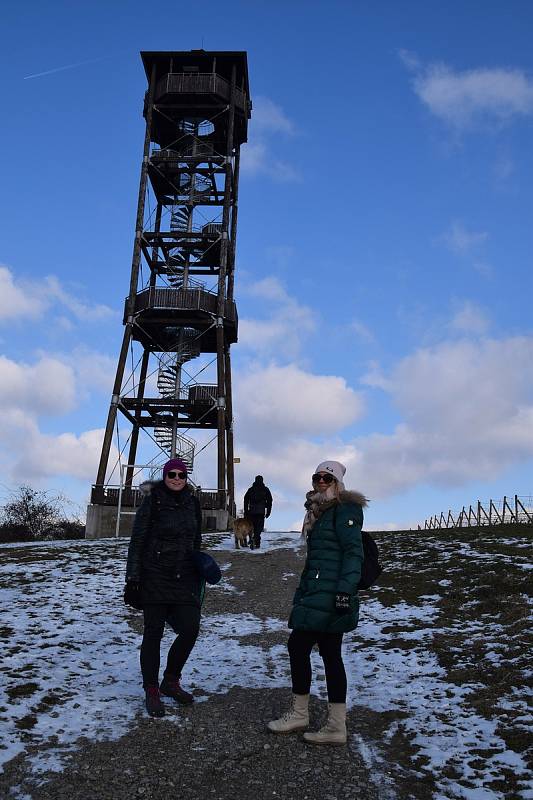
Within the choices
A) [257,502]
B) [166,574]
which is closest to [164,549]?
[166,574]

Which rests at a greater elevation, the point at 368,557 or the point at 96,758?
the point at 368,557

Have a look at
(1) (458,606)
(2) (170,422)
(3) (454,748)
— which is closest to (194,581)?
(3) (454,748)

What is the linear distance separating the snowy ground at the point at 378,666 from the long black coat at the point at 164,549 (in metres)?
1.17

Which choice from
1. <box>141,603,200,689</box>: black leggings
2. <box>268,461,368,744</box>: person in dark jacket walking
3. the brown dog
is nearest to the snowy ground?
<box>141,603,200,689</box>: black leggings

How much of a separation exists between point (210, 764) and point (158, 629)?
1.34 metres

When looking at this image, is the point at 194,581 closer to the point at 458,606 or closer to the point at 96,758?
the point at 96,758

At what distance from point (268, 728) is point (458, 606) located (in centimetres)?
526

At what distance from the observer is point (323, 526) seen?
550 centimetres

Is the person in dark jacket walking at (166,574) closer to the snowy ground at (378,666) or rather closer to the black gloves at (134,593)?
the black gloves at (134,593)

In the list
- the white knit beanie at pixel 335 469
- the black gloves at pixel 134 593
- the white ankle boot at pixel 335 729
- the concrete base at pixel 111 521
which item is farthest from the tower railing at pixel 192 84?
the white ankle boot at pixel 335 729

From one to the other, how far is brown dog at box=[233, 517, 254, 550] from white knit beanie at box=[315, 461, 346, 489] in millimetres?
13704

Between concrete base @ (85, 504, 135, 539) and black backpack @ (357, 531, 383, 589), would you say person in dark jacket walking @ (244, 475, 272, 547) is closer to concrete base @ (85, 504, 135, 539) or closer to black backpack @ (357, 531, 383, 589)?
black backpack @ (357, 531, 383, 589)

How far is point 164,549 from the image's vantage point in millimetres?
6070

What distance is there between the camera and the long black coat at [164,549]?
236 inches
